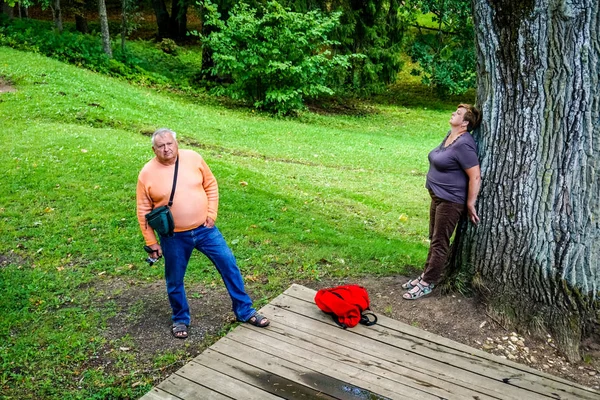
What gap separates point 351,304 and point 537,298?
166 cm

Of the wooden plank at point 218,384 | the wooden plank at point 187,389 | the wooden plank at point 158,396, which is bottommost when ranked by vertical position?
the wooden plank at point 158,396

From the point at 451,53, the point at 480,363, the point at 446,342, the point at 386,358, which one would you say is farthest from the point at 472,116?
the point at 451,53

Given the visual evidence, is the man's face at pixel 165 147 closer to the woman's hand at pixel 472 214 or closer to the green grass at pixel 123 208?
the green grass at pixel 123 208

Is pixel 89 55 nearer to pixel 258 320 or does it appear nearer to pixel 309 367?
pixel 258 320

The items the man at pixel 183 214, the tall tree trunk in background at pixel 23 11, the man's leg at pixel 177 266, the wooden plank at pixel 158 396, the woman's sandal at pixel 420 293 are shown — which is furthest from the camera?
the tall tree trunk in background at pixel 23 11

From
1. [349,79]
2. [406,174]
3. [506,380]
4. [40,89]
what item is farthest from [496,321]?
[349,79]

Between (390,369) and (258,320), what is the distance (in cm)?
124

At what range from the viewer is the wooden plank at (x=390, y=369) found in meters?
4.29

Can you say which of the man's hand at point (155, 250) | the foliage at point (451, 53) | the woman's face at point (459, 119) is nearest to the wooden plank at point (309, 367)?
the man's hand at point (155, 250)

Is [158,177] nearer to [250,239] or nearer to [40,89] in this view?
[250,239]

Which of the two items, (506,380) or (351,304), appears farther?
(351,304)

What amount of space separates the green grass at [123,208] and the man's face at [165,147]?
5.60ft

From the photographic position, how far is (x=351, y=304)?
5.17 m

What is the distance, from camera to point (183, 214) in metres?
4.96
